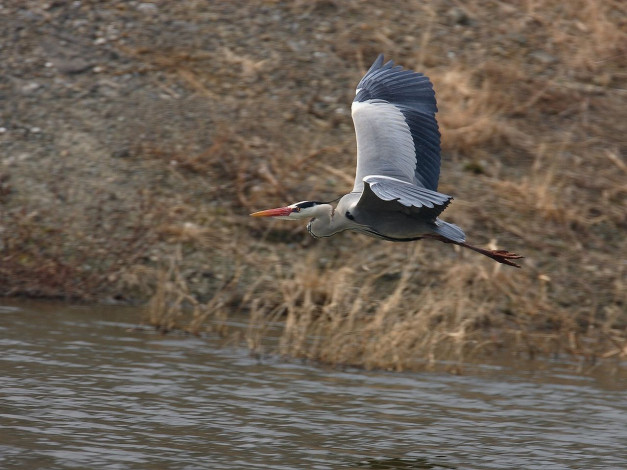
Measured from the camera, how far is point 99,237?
10.1m

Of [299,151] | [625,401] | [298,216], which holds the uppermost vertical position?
[299,151]

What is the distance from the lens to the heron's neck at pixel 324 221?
671cm

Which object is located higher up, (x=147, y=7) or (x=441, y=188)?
(x=147, y=7)

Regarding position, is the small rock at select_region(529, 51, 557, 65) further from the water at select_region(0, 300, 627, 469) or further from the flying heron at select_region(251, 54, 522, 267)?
the flying heron at select_region(251, 54, 522, 267)

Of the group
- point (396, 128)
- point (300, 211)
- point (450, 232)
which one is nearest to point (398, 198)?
point (450, 232)

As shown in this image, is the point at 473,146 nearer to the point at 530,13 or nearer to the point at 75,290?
the point at 530,13

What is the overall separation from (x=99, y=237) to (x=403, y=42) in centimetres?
479

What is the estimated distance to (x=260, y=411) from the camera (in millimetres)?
6812

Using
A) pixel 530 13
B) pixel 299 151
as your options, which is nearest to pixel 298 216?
pixel 299 151

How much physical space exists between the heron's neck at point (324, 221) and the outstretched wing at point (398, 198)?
209 millimetres

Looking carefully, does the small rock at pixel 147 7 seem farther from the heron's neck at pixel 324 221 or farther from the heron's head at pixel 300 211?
the heron's neck at pixel 324 221

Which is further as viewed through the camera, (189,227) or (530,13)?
(530,13)

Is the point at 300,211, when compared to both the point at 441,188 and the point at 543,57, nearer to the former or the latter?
the point at 441,188

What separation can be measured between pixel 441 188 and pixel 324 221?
15.1ft
